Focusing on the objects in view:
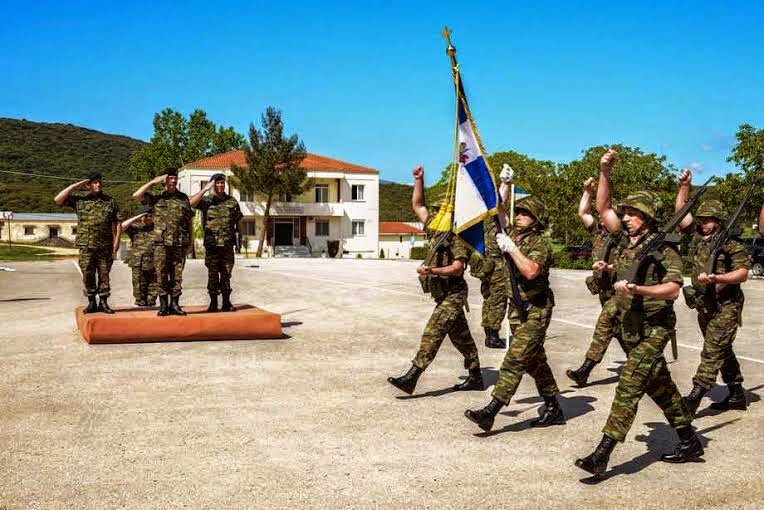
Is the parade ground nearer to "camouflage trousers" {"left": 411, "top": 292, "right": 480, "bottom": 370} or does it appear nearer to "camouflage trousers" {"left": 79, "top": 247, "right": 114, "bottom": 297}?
"camouflage trousers" {"left": 411, "top": 292, "right": 480, "bottom": 370}

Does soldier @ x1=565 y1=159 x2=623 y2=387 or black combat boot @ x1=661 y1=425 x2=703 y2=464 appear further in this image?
soldier @ x1=565 y1=159 x2=623 y2=387

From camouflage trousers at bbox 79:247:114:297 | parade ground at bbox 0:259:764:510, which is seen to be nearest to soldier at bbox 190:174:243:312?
parade ground at bbox 0:259:764:510

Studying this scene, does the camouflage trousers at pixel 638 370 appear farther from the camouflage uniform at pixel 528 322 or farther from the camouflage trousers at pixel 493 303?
the camouflage trousers at pixel 493 303

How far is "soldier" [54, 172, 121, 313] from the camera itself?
36.7 ft

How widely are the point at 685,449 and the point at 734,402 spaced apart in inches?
81.0

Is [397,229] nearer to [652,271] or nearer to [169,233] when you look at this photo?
[169,233]

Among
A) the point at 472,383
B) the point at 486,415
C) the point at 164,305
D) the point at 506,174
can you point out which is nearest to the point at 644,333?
the point at 486,415

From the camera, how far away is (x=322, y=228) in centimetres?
6456

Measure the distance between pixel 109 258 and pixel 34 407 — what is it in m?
4.76

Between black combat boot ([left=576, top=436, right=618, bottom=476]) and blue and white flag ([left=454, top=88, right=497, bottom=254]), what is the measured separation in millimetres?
2096

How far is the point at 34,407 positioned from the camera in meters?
7.00

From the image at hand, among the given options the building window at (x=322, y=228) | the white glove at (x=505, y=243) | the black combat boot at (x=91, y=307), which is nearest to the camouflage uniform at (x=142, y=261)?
the black combat boot at (x=91, y=307)

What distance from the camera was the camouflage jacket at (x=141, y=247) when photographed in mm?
13672

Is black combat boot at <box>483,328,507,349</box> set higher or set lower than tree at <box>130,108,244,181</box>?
lower
